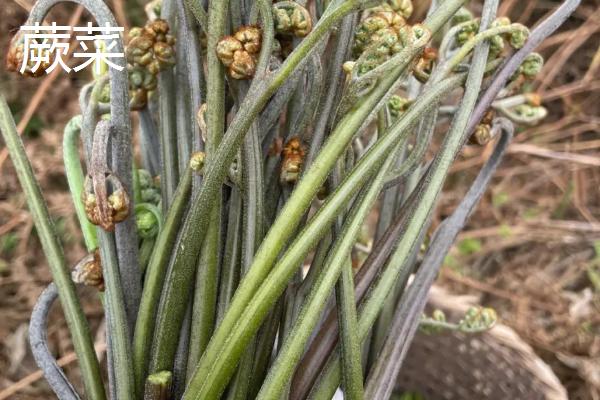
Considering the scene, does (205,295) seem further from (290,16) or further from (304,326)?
(290,16)

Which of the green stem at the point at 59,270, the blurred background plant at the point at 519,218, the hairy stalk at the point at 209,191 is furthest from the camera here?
the blurred background plant at the point at 519,218

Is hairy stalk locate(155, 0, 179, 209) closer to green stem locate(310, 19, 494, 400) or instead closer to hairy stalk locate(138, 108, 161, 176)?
hairy stalk locate(138, 108, 161, 176)

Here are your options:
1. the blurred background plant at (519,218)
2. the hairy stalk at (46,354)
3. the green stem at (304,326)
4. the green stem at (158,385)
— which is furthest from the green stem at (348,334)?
the blurred background plant at (519,218)

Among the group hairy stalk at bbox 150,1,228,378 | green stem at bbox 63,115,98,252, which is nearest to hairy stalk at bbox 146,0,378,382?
hairy stalk at bbox 150,1,228,378

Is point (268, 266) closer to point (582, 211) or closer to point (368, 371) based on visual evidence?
point (368, 371)

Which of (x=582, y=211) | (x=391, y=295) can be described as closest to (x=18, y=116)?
(x=391, y=295)

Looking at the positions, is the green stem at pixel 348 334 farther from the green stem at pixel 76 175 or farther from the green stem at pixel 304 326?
the green stem at pixel 76 175
